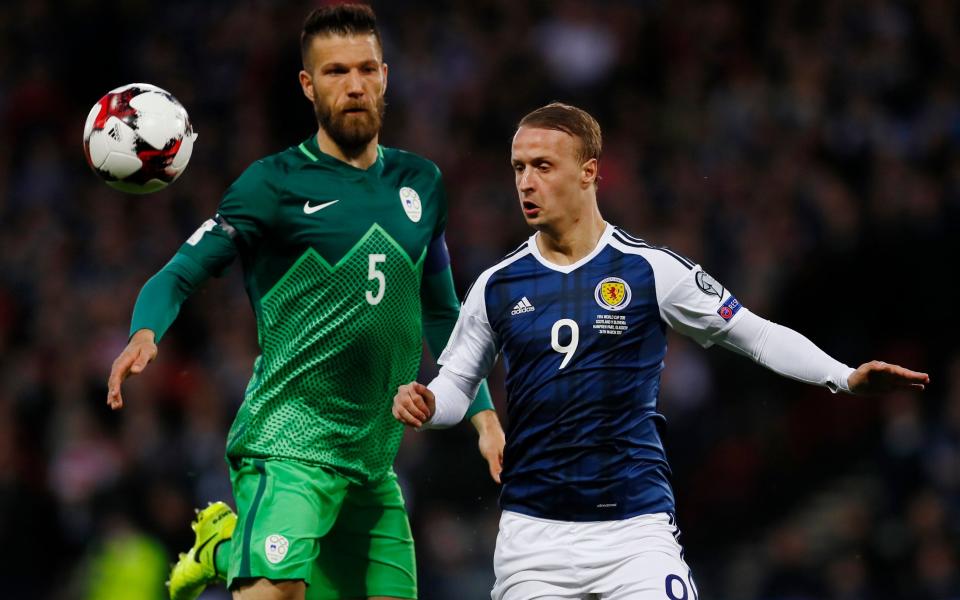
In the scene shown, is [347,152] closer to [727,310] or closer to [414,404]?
[414,404]

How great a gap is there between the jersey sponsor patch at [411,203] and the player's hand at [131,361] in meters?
1.09

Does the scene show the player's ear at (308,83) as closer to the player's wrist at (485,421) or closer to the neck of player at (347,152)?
the neck of player at (347,152)

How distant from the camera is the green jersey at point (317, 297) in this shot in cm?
528

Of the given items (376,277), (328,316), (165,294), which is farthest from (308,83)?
(165,294)

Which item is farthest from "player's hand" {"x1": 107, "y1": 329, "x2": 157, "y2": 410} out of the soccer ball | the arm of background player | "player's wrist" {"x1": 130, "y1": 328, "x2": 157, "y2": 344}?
the arm of background player

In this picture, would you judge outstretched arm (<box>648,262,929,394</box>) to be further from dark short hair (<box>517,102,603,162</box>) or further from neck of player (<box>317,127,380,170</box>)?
neck of player (<box>317,127,380,170</box>)

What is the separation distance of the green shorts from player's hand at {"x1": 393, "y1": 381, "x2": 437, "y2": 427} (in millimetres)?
706

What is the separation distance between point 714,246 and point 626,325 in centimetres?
627

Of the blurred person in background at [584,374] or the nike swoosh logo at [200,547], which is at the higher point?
the blurred person in background at [584,374]

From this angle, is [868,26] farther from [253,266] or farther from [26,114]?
[253,266]

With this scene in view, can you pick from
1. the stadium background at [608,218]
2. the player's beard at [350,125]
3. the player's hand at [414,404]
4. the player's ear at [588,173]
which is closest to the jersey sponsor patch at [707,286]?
the player's ear at [588,173]

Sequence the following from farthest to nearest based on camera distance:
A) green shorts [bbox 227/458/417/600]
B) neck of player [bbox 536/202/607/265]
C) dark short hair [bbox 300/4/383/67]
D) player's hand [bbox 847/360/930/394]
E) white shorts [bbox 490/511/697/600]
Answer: dark short hair [bbox 300/4/383/67] → green shorts [bbox 227/458/417/600] → neck of player [bbox 536/202/607/265] → white shorts [bbox 490/511/697/600] → player's hand [bbox 847/360/930/394]

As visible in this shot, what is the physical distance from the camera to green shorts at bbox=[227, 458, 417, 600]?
507cm

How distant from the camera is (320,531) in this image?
17.1ft
